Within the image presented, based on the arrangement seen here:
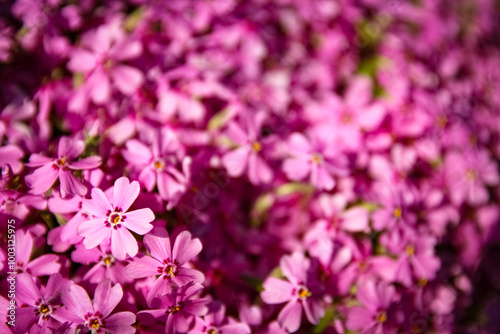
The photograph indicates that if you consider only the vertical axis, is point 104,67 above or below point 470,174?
above

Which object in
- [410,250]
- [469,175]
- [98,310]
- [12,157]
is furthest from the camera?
[469,175]

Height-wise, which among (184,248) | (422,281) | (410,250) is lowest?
(422,281)

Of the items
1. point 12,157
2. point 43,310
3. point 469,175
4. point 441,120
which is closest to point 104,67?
point 12,157

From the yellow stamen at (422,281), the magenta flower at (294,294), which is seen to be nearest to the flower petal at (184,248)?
the magenta flower at (294,294)

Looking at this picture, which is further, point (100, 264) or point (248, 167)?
point (248, 167)

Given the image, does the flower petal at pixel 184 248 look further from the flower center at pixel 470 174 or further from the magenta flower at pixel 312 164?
the flower center at pixel 470 174

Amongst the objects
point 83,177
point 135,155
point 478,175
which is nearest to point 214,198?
point 135,155

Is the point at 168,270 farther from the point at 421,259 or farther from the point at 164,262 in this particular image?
the point at 421,259
